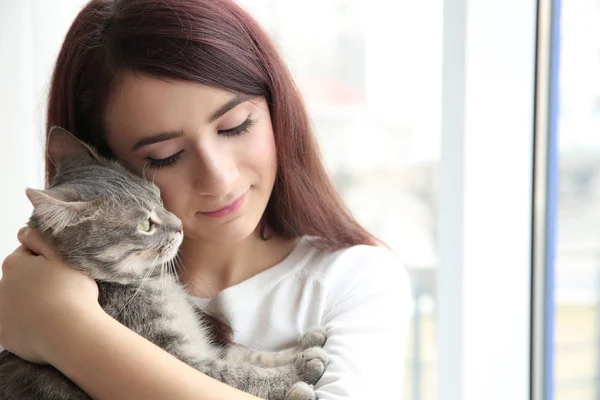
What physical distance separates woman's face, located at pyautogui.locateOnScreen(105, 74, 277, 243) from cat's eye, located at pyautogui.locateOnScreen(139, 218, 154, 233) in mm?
63

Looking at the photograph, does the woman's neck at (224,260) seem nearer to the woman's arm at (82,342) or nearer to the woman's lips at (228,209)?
the woman's lips at (228,209)

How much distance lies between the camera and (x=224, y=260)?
4.91ft

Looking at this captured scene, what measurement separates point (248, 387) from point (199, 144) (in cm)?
46

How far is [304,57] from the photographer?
2.61 m

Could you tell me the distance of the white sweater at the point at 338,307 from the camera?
4.20ft

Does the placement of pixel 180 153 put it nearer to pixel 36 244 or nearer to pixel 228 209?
pixel 228 209

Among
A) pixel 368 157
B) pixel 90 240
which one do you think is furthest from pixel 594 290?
pixel 90 240

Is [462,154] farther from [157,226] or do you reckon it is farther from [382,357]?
[157,226]

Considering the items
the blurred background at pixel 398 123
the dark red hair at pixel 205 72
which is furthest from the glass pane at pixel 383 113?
the dark red hair at pixel 205 72

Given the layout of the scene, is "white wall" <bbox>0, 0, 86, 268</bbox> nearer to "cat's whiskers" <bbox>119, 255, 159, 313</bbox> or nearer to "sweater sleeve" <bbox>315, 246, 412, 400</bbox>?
"cat's whiskers" <bbox>119, 255, 159, 313</bbox>

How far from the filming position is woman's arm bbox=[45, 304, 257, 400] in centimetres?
111

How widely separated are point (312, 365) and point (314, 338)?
0.24 ft

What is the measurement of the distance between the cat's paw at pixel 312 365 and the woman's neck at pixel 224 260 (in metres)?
0.27

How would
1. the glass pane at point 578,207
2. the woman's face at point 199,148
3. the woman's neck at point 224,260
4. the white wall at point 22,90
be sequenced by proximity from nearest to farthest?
the woman's face at point 199,148
the woman's neck at point 224,260
the glass pane at point 578,207
the white wall at point 22,90
